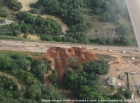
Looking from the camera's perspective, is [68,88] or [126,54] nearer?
[68,88]

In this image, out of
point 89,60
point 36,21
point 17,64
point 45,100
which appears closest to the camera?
point 45,100

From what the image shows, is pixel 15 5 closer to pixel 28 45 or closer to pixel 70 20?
pixel 28 45

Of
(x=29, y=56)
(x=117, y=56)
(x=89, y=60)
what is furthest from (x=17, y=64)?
(x=117, y=56)

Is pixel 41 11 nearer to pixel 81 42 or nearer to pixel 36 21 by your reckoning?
pixel 36 21

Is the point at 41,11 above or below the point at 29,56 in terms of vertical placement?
above

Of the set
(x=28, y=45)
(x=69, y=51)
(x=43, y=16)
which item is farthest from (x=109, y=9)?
(x=28, y=45)

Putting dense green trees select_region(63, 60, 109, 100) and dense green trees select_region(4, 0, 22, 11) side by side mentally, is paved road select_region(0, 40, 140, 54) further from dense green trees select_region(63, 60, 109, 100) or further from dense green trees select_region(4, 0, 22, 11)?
dense green trees select_region(4, 0, 22, 11)

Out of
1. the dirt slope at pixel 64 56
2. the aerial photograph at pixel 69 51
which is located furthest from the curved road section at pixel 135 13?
the dirt slope at pixel 64 56
